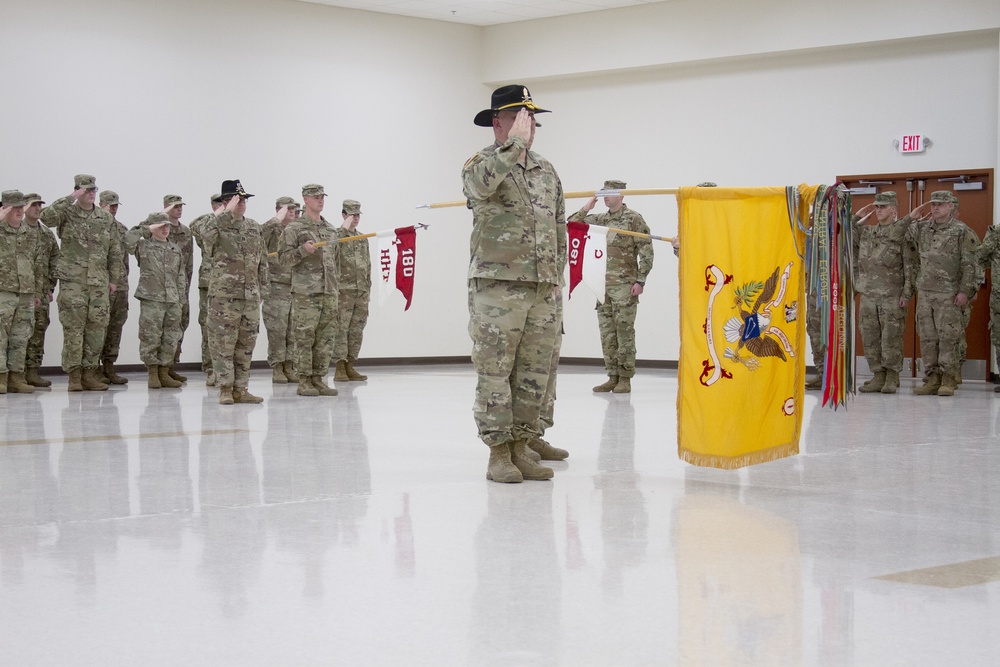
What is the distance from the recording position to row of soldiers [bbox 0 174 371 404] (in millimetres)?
9656

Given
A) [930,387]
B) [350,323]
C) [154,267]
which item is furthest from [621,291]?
[154,267]

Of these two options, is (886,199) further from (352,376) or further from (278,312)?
(278,312)

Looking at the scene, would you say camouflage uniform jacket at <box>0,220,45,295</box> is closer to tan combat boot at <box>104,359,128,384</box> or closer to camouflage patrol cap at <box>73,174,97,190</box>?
camouflage patrol cap at <box>73,174,97,190</box>

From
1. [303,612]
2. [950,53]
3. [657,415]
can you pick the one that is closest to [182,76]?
[657,415]

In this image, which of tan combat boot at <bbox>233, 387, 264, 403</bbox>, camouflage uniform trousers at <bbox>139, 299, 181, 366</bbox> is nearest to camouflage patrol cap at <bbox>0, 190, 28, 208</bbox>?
camouflage uniform trousers at <bbox>139, 299, 181, 366</bbox>

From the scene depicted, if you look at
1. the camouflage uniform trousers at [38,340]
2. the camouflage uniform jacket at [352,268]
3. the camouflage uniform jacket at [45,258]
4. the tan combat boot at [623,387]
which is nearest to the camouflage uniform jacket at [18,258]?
the camouflage uniform jacket at [45,258]

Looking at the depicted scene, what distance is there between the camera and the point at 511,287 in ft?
17.8

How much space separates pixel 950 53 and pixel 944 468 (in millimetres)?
8346

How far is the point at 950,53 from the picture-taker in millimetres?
12875

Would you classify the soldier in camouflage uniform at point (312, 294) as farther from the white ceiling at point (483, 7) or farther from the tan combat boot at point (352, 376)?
the white ceiling at point (483, 7)

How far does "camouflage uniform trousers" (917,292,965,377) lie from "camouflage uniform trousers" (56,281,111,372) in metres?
7.98

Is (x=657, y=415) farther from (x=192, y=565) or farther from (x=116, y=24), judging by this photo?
(x=116, y=24)

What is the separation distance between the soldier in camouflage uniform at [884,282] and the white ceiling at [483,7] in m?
4.74

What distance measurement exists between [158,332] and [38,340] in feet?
4.52
